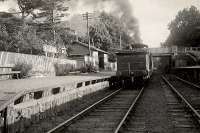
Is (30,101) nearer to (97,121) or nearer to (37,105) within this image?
(37,105)

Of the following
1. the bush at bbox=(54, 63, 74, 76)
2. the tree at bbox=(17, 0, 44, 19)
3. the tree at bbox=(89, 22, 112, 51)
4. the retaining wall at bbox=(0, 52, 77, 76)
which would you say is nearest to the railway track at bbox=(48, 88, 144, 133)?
→ the retaining wall at bbox=(0, 52, 77, 76)

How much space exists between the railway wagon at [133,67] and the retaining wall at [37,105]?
6940 mm

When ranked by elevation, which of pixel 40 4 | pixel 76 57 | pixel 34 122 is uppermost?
pixel 40 4

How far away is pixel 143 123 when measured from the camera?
8664 millimetres

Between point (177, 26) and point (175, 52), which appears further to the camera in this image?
point (177, 26)

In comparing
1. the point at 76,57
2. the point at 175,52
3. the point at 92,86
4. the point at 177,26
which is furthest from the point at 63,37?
Answer: the point at 177,26

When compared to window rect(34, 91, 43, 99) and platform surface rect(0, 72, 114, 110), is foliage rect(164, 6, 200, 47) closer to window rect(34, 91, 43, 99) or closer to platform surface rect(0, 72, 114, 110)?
platform surface rect(0, 72, 114, 110)

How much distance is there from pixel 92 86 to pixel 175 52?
1781 inches

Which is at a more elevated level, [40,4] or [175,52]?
[40,4]

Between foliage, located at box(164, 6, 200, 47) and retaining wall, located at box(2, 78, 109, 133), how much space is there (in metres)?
62.6

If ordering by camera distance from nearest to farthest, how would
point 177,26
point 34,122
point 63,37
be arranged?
point 34,122
point 63,37
point 177,26

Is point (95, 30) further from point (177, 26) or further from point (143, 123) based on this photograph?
point (143, 123)

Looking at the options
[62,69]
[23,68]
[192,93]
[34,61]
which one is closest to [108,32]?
[62,69]

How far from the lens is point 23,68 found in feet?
67.6
